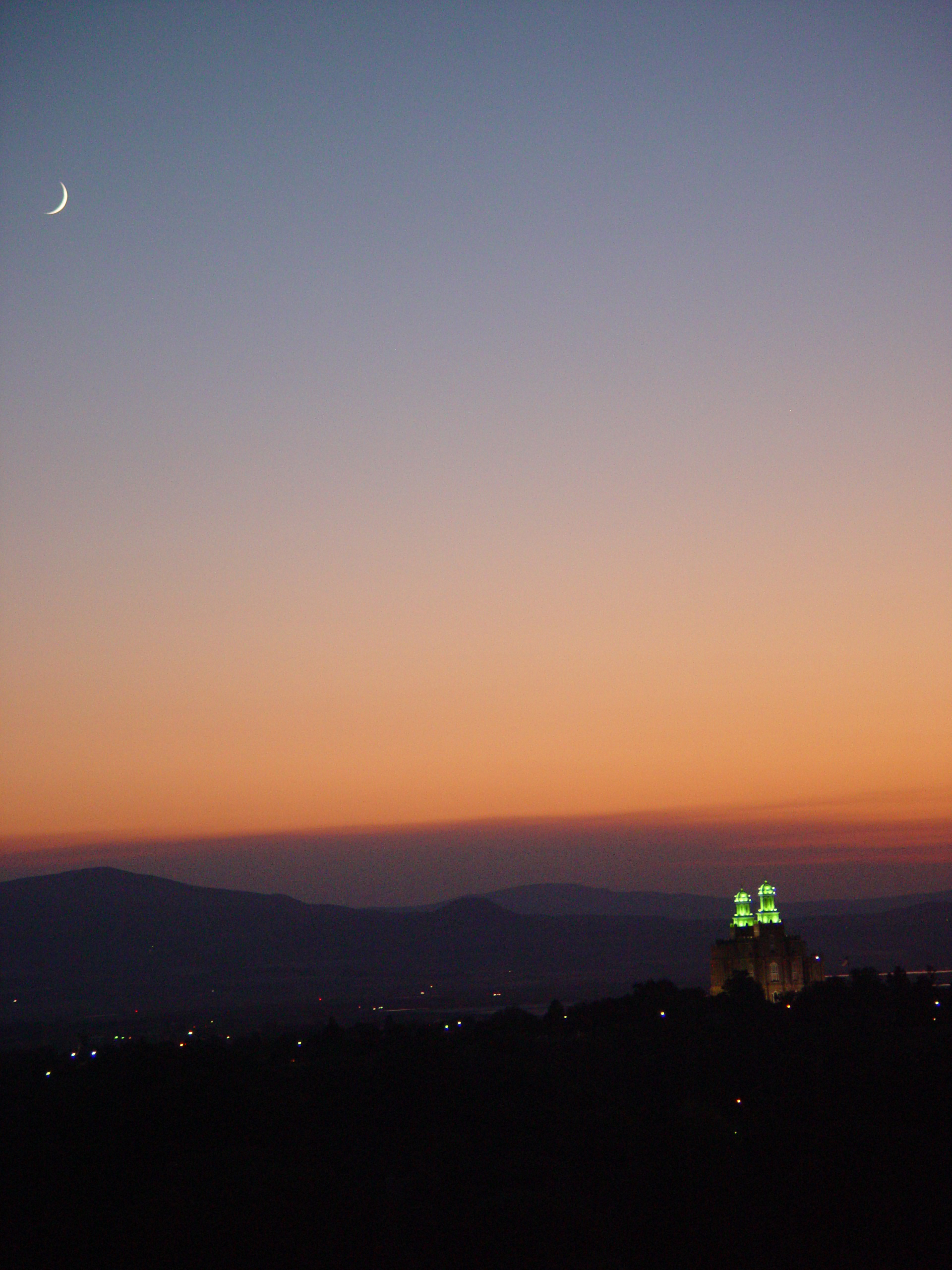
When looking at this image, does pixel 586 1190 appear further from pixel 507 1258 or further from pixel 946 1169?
pixel 946 1169

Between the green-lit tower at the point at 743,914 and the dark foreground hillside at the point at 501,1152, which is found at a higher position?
the green-lit tower at the point at 743,914

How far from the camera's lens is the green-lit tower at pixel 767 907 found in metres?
97.8

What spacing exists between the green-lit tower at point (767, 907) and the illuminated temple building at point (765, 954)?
0.03m

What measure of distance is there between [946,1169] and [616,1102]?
61.3 feet

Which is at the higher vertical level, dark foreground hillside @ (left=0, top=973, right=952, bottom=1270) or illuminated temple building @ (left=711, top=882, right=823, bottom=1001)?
illuminated temple building @ (left=711, top=882, right=823, bottom=1001)

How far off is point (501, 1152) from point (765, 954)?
43512 mm

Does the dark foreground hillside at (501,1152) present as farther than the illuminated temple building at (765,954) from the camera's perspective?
No

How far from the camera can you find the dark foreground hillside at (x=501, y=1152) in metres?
43.4

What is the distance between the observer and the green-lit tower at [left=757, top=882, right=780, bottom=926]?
97812 millimetres

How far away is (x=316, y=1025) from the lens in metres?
147

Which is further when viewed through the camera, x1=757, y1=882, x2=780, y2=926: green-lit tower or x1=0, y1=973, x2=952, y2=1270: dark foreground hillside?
x1=757, y1=882, x2=780, y2=926: green-lit tower

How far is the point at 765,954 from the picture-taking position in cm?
9662

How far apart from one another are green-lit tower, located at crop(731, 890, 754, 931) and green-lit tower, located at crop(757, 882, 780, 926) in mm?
553

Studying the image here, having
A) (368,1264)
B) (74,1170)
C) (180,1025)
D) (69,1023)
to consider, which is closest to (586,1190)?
(368,1264)
